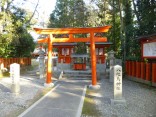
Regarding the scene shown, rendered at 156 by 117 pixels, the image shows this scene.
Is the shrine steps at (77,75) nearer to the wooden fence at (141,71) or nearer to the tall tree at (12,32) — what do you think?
the wooden fence at (141,71)

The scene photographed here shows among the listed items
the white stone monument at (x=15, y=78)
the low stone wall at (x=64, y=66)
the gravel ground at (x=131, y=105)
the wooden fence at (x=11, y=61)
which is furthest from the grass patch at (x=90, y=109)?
the wooden fence at (x=11, y=61)

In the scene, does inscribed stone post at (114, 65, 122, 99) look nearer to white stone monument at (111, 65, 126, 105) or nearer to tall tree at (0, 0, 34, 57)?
white stone monument at (111, 65, 126, 105)

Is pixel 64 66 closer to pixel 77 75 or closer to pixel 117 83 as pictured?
pixel 77 75

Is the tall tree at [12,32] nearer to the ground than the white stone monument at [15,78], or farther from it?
farther from it

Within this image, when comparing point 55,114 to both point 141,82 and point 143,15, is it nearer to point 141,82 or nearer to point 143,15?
point 141,82

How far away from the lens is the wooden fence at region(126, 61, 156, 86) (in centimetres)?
1521

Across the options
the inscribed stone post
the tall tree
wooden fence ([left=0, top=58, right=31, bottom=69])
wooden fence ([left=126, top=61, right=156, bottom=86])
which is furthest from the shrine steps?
the inscribed stone post

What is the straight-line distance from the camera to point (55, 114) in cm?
877

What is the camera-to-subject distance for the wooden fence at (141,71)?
599 inches

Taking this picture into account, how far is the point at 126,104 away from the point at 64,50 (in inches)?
679

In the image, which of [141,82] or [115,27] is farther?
[115,27]

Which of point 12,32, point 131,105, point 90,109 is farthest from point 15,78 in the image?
point 12,32

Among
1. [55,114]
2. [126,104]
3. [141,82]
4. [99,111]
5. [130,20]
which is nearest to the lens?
[55,114]

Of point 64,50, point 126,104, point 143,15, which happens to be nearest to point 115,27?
point 64,50
